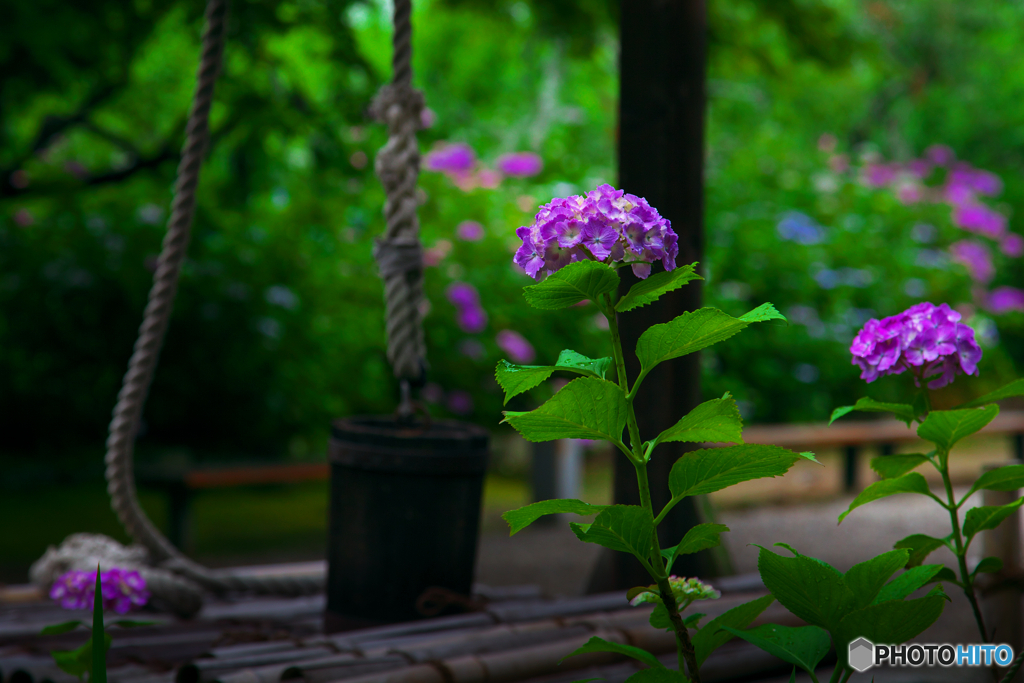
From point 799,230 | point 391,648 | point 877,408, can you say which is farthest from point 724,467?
point 799,230

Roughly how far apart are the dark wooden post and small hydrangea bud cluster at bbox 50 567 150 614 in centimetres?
92

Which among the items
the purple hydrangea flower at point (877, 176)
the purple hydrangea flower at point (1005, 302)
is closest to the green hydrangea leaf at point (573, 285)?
the purple hydrangea flower at point (877, 176)

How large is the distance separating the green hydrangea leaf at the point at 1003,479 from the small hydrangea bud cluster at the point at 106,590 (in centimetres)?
127

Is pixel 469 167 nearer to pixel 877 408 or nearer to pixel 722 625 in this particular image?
pixel 877 408

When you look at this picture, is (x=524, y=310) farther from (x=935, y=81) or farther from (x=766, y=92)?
(x=935, y=81)

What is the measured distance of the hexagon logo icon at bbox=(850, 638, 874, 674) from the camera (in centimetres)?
88

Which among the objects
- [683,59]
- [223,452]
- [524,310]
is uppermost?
[683,59]

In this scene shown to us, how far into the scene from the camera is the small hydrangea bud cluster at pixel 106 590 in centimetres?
157

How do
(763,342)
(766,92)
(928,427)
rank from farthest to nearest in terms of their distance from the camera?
(766,92) → (763,342) → (928,427)

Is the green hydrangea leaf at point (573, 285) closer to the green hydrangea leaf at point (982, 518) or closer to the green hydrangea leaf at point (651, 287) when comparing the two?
the green hydrangea leaf at point (651, 287)

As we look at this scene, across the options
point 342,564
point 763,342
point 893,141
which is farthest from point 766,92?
point 342,564

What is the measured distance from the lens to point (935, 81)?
34.0 feet

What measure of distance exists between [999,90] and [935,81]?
807 millimetres

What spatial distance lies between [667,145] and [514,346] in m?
2.67
